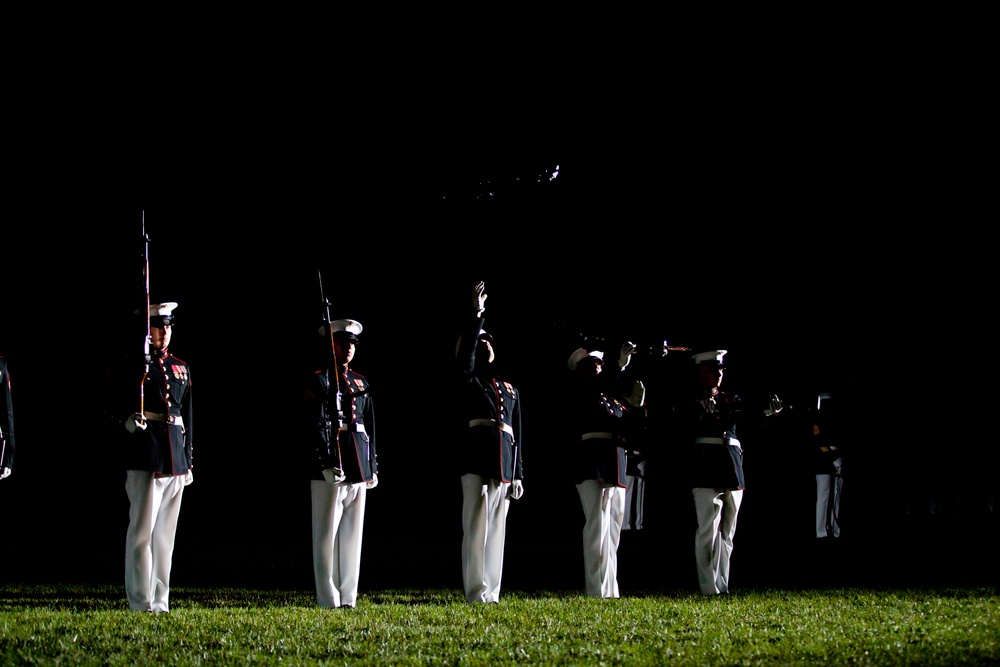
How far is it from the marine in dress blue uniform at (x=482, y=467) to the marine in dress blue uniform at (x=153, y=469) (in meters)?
1.87

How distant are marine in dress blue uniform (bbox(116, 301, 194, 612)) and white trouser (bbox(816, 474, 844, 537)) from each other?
28.9 feet

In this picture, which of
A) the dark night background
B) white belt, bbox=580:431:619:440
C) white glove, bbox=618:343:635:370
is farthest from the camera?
the dark night background

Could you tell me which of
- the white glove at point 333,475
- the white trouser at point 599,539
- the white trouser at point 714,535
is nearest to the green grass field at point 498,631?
the white trouser at point 599,539

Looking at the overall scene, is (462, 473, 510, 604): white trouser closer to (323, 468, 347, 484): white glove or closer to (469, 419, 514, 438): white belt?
(469, 419, 514, 438): white belt

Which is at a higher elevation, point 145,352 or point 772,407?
point 145,352

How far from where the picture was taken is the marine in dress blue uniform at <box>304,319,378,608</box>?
7.39 meters

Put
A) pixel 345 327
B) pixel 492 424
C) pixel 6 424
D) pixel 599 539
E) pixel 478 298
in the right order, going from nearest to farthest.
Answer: pixel 6 424, pixel 345 327, pixel 492 424, pixel 478 298, pixel 599 539

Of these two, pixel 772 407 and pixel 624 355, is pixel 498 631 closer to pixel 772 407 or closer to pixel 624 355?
pixel 624 355

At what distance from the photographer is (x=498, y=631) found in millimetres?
6043

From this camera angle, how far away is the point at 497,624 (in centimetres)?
632

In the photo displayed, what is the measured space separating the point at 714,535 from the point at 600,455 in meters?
1.24

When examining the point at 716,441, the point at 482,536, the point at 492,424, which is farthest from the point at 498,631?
the point at 716,441

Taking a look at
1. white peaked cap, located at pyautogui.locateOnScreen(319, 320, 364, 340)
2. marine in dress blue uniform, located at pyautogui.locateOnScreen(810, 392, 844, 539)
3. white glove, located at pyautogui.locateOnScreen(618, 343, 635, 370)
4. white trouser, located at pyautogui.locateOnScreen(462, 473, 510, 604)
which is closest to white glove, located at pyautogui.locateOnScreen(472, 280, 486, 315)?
white peaked cap, located at pyautogui.locateOnScreen(319, 320, 364, 340)

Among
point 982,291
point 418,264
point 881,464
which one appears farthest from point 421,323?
point 982,291
